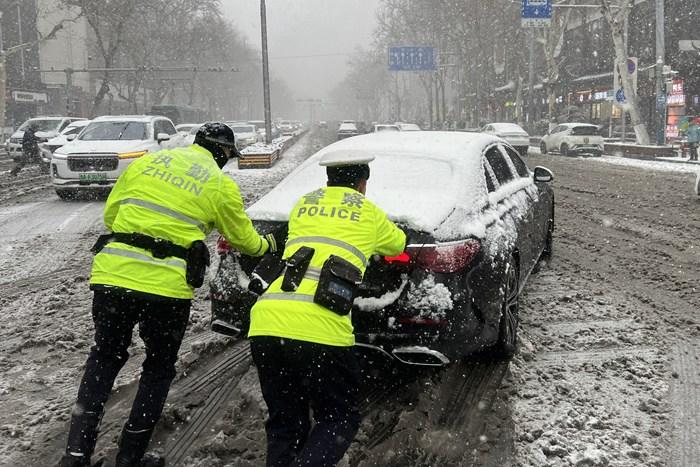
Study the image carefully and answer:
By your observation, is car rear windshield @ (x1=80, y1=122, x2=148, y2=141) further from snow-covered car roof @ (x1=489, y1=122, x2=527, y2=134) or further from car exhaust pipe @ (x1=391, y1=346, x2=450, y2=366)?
snow-covered car roof @ (x1=489, y1=122, x2=527, y2=134)

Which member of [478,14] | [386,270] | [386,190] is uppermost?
[478,14]

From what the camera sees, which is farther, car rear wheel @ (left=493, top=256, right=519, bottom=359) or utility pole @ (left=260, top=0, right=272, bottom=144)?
utility pole @ (left=260, top=0, right=272, bottom=144)

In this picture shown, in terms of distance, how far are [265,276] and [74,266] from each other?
5.53 meters

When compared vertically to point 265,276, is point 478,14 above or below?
above

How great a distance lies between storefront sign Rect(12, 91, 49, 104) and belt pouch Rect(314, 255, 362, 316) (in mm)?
59716

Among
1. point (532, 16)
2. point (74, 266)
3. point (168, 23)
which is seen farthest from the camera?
point (168, 23)

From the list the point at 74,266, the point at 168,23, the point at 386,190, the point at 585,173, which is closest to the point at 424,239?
the point at 386,190

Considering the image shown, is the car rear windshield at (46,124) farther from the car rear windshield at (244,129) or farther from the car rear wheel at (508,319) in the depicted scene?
the car rear wheel at (508,319)

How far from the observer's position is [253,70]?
11169 cm

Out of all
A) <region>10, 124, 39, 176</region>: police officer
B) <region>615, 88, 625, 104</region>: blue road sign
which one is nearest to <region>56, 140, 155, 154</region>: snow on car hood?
<region>10, 124, 39, 176</region>: police officer

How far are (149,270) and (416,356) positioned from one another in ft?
5.00

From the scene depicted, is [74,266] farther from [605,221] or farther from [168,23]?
[168,23]

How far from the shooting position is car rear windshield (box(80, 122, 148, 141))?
14952 mm

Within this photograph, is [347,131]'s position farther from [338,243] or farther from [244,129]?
[338,243]
